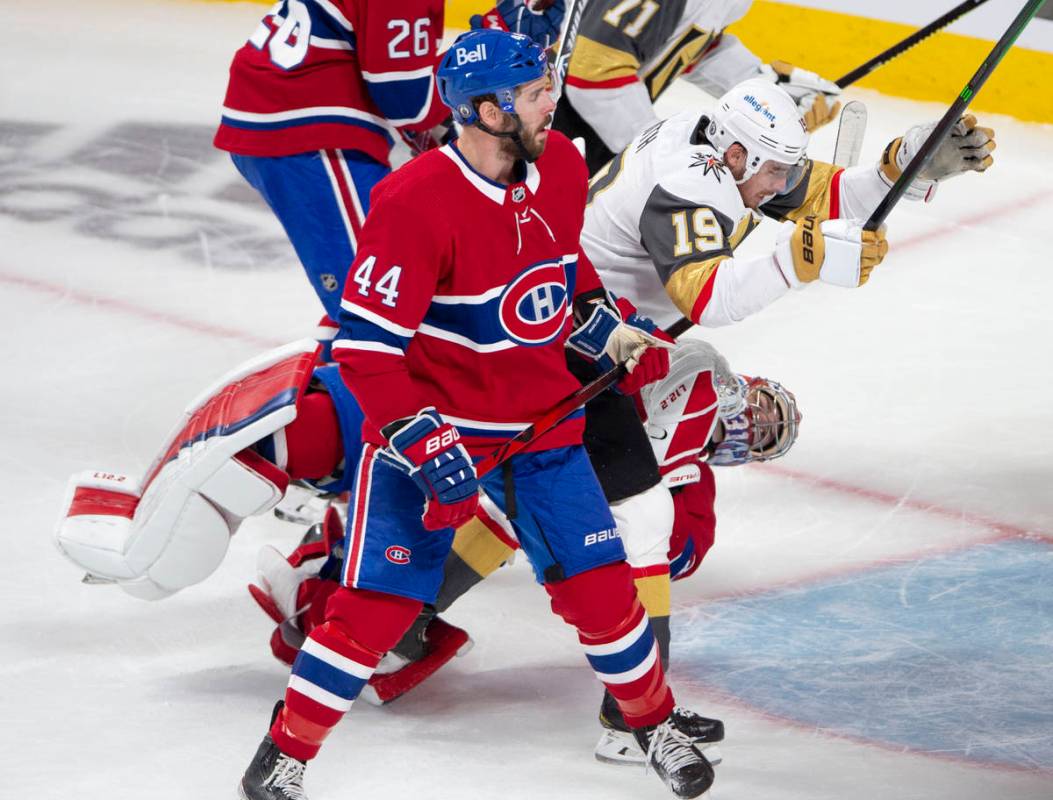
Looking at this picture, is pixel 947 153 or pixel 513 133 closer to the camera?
pixel 513 133

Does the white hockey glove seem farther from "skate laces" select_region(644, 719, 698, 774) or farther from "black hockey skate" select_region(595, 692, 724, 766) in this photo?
"skate laces" select_region(644, 719, 698, 774)

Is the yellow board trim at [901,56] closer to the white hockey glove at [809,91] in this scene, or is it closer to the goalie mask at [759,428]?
the white hockey glove at [809,91]

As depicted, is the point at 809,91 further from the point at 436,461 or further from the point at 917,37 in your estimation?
the point at 436,461

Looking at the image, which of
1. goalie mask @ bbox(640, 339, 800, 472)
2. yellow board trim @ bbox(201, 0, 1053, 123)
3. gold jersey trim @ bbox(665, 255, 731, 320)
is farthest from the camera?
yellow board trim @ bbox(201, 0, 1053, 123)

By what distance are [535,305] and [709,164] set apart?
1.91ft

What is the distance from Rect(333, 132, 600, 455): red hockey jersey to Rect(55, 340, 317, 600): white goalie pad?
0.39 m

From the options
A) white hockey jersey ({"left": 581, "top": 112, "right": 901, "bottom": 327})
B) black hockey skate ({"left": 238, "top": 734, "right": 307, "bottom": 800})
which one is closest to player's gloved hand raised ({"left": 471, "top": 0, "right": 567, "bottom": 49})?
white hockey jersey ({"left": 581, "top": 112, "right": 901, "bottom": 327})

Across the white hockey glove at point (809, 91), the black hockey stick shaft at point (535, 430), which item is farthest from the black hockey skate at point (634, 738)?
the white hockey glove at point (809, 91)

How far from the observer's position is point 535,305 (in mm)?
2486

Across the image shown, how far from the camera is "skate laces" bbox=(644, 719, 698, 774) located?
2543mm

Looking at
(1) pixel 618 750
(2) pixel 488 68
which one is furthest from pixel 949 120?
(1) pixel 618 750

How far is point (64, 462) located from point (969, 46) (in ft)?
11.7

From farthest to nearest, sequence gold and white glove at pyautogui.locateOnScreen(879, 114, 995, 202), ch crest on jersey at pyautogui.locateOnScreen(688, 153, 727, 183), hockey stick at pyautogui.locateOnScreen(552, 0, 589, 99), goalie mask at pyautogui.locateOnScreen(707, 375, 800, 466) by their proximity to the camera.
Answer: hockey stick at pyautogui.locateOnScreen(552, 0, 589, 99)
goalie mask at pyautogui.locateOnScreen(707, 375, 800, 466)
gold and white glove at pyautogui.locateOnScreen(879, 114, 995, 202)
ch crest on jersey at pyautogui.locateOnScreen(688, 153, 727, 183)

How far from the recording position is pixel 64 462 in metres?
3.74
